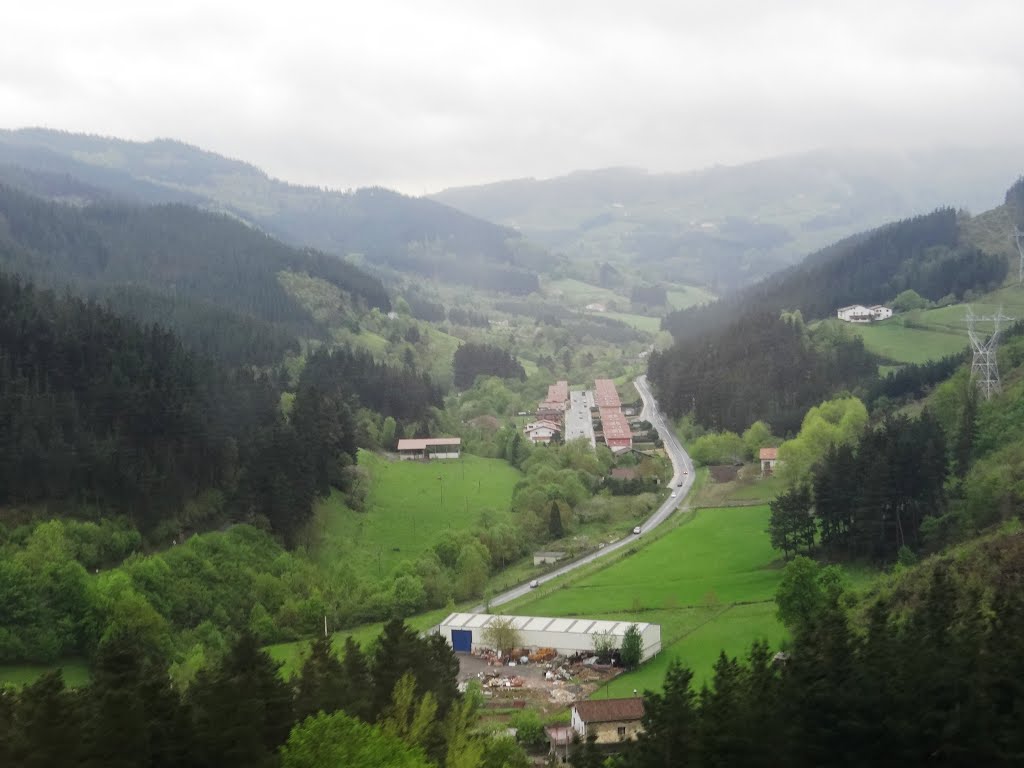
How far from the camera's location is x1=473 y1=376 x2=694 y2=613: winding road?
195ft

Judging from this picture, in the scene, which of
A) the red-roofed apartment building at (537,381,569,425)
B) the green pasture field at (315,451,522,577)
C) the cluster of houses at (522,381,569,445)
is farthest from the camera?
the red-roofed apartment building at (537,381,569,425)

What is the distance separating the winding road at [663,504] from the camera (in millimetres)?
59369

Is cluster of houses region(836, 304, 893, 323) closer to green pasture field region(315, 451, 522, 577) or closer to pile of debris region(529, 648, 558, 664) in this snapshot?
green pasture field region(315, 451, 522, 577)

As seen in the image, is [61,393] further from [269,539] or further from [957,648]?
[957,648]

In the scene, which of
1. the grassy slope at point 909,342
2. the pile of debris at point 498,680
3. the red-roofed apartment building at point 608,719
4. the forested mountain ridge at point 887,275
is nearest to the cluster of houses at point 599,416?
the forested mountain ridge at point 887,275

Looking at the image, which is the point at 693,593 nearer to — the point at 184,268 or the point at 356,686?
the point at 356,686

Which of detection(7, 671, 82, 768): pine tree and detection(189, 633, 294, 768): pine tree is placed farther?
detection(189, 633, 294, 768): pine tree

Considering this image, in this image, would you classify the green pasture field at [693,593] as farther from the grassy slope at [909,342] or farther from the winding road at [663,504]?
the grassy slope at [909,342]

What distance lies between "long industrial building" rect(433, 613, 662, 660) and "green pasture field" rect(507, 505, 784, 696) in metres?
1.13

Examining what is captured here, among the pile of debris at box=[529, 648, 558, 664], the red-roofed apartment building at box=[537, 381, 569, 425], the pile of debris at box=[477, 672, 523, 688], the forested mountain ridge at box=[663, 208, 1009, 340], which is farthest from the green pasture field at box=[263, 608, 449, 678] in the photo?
the forested mountain ridge at box=[663, 208, 1009, 340]

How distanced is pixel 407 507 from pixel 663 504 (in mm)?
18930

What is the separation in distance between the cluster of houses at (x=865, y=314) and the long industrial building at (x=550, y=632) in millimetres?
79288

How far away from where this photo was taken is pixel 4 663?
42594 millimetres

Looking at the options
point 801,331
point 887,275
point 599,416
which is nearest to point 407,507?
point 599,416
